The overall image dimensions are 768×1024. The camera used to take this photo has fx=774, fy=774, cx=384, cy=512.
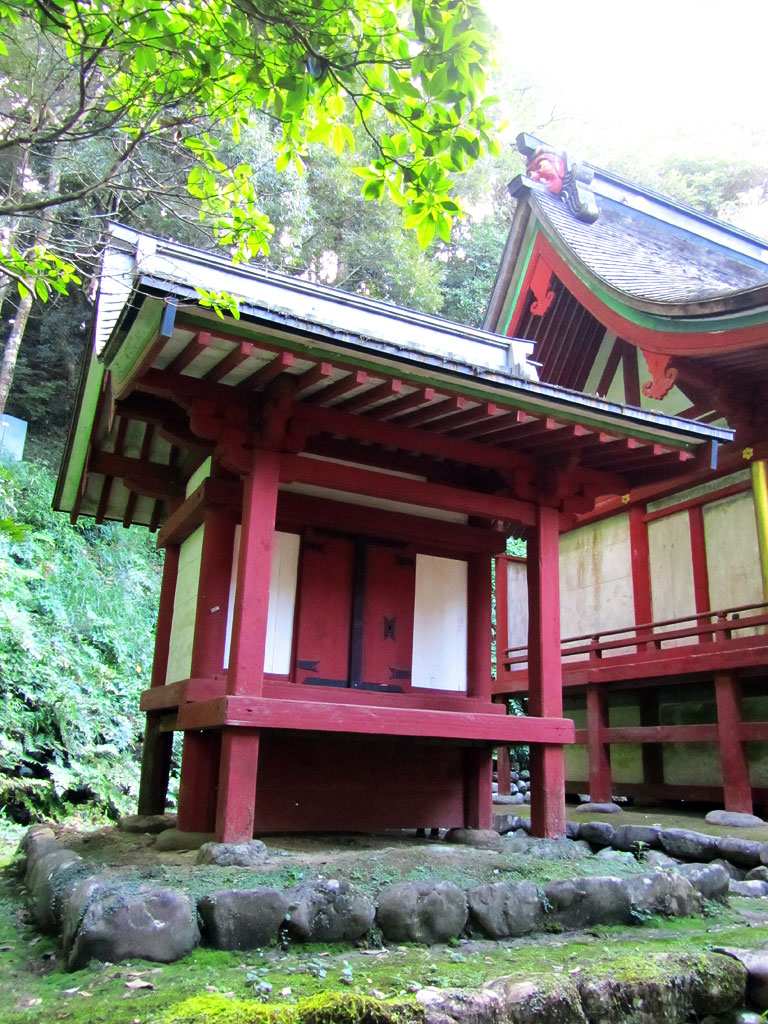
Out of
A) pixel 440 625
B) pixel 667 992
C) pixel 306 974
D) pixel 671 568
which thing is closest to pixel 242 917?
pixel 306 974

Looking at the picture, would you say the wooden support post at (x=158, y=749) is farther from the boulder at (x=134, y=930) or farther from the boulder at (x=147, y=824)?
the boulder at (x=134, y=930)

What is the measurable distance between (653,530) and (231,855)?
7566 millimetres

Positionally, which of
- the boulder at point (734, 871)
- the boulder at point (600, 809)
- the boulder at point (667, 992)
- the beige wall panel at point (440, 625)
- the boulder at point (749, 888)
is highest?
the beige wall panel at point (440, 625)

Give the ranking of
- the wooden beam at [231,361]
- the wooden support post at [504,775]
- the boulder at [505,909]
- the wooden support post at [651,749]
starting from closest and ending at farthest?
the boulder at [505,909] < the wooden beam at [231,361] < the wooden support post at [651,749] < the wooden support post at [504,775]

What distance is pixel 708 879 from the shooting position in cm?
497

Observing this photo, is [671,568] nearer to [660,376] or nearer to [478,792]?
[660,376]

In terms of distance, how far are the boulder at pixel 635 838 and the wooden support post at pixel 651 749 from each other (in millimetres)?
3061

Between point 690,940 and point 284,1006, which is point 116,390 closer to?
point 284,1006

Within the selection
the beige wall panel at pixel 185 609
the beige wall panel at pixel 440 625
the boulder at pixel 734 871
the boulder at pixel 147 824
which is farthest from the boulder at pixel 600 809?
the beige wall panel at pixel 185 609

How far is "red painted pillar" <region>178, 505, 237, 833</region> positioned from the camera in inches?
238

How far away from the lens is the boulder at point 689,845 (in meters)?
6.17

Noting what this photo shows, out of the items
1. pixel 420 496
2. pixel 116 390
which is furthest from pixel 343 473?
pixel 116 390

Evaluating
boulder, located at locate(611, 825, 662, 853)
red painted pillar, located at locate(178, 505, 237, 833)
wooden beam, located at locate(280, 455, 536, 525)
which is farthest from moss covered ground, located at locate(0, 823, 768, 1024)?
wooden beam, located at locate(280, 455, 536, 525)

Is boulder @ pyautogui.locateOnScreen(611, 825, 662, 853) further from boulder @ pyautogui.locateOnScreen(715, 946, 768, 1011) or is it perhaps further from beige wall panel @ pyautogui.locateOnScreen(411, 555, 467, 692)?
boulder @ pyautogui.locateOnScreen(715, 946, 768, 1011)
